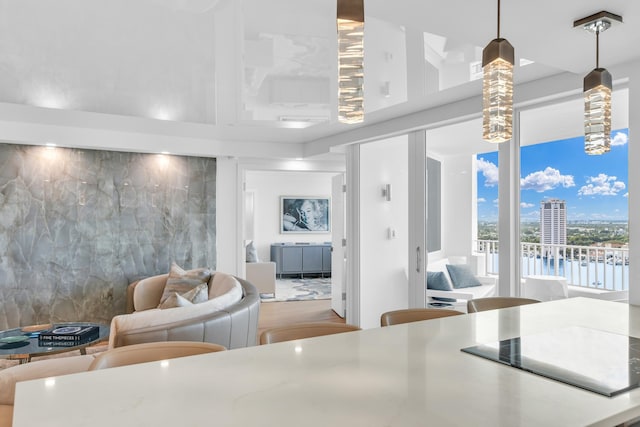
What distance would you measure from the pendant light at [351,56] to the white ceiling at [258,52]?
79 cm

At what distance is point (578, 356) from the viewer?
150 cm

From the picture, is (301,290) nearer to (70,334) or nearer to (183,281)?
(183,281)

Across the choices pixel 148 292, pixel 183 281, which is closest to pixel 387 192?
pixel 183 281

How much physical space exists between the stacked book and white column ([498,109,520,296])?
3.27m

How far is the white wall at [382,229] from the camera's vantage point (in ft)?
15.7

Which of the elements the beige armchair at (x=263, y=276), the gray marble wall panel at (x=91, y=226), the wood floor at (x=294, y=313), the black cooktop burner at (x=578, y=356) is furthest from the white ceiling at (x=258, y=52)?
the beige armchair at (x=263, y=276)

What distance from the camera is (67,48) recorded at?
3408mm

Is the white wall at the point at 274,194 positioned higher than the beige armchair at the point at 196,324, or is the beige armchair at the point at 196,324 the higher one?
the white wall at the point at 274,194

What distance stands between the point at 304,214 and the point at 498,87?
8.88 metres

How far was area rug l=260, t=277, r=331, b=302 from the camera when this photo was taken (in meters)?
7.51

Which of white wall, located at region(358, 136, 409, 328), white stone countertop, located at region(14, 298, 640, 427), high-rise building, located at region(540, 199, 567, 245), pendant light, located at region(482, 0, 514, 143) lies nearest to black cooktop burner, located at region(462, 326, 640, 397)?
white stone countertop, located at region(14, 298, 640, 427)

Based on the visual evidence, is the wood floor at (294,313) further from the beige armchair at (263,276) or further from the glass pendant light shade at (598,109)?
the glass pendant light shade at (598,109)

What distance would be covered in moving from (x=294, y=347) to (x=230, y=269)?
14.8 ft

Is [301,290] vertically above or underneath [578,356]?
underneath
